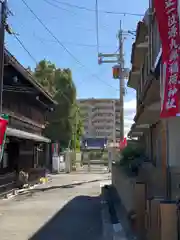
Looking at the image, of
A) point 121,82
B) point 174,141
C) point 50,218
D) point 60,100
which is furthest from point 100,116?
point 174,141

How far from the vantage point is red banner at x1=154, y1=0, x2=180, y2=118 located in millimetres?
7074

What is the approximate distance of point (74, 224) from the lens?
11.3 m

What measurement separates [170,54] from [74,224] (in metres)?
6.02

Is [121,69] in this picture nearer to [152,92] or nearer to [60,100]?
[60,100]

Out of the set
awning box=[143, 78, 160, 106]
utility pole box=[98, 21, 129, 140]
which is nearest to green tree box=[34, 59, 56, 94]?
utility pole box=[98, 21, 129, 140]

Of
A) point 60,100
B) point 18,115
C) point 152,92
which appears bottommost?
point 152,92

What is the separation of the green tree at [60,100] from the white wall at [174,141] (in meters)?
36.9

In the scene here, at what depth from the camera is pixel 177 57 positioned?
7.09 m

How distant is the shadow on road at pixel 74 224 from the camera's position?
31.7 feet

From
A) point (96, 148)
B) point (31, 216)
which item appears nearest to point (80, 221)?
point (31, 216)

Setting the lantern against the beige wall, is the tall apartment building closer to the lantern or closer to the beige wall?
the lantern

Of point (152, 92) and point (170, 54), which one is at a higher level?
point (170, 54)

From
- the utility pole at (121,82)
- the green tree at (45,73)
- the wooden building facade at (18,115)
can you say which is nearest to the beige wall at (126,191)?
the wooden building facade at (18,115)

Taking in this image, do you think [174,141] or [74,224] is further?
[74,224]
